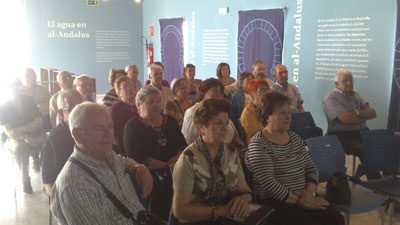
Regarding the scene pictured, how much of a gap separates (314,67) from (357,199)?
11.9 ft

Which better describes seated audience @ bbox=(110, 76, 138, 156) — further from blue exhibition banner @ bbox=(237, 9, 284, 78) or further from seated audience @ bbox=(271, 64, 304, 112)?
blue exhibition banner @ bbox=(237, 9, 284, 78)

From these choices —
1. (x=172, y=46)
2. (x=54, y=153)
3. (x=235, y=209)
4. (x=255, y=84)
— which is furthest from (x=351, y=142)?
(x=172, y=46)

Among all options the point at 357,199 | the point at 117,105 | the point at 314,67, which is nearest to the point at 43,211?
the point at 117,105

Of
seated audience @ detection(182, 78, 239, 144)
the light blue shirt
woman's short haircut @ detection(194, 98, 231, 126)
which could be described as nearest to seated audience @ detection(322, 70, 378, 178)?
the light blue shirt

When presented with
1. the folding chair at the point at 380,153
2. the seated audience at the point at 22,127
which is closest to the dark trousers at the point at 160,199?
the folding chair at the point at 380,153

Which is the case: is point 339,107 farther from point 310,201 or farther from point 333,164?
point 310,201


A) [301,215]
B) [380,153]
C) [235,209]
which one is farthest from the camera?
[380,153]

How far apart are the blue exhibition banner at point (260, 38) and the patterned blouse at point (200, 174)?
467 centimetres

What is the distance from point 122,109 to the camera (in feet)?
11.1

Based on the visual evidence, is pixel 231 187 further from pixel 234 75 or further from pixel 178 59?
pixel 178 59

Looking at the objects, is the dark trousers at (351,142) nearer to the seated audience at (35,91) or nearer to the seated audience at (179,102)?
the seated audience at (179,102)

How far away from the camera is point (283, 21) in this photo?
6.49 m

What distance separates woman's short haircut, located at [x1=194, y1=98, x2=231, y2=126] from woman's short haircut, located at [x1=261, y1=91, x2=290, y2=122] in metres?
0.41

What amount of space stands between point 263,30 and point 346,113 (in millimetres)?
3022
